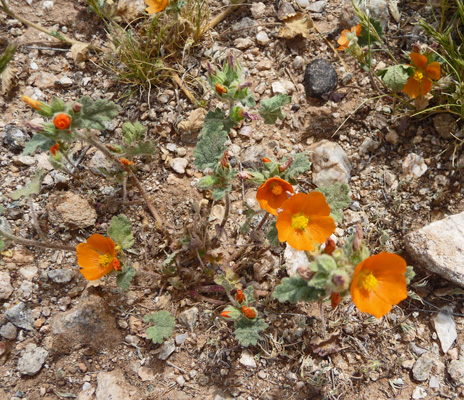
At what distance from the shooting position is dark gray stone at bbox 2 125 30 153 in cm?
373

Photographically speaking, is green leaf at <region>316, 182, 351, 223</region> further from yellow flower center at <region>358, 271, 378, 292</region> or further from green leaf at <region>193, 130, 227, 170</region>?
green leaf at <region>193, 130, 227, 170</region>

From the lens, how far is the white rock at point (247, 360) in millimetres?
3213

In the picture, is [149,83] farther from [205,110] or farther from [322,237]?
[322,237]

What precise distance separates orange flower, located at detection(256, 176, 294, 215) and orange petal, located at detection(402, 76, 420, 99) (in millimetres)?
1633

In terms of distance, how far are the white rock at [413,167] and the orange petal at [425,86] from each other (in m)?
0.55

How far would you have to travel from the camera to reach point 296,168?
289 centimetres

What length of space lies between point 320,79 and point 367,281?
214 centimetres

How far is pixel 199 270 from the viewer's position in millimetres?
3559

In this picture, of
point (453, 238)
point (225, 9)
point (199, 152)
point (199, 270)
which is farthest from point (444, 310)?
point (225, 9)

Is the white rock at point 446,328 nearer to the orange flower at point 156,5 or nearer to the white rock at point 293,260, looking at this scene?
the white rock at point 293,260

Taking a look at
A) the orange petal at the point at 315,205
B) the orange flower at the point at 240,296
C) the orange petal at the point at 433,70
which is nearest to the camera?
the orange petal at the point at 315,205

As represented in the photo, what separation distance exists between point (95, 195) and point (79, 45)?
151 cm

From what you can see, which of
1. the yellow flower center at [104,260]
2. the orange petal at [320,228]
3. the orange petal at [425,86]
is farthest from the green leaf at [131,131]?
the orange petal at [425,86]

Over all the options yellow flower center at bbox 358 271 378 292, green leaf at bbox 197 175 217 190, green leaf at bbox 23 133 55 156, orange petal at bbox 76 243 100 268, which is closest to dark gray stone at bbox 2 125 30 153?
green leaf at bbox 23 133 55 156
